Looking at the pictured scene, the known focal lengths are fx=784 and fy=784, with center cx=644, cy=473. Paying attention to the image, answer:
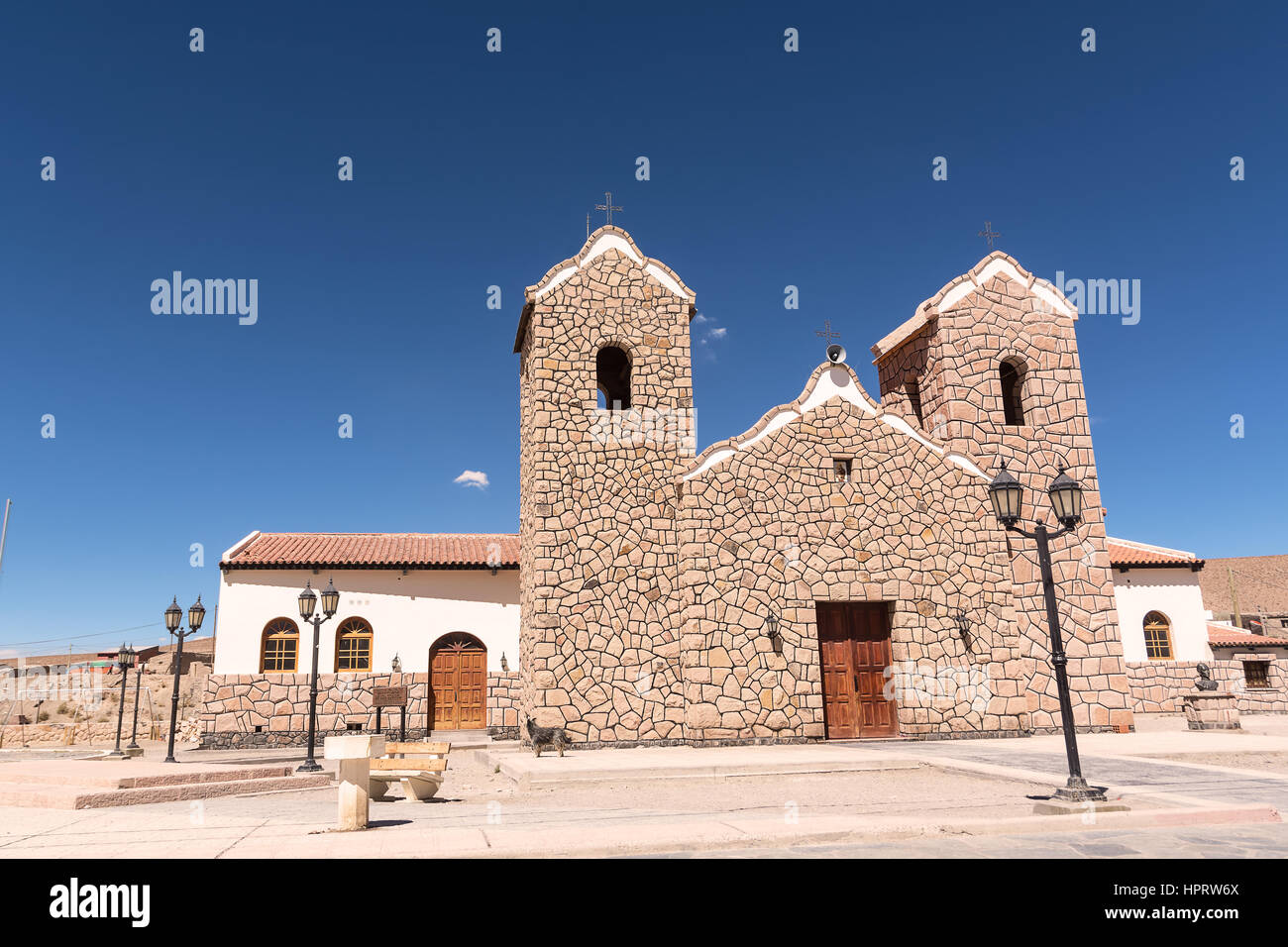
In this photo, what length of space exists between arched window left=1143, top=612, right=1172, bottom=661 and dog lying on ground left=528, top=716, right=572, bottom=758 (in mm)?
18128

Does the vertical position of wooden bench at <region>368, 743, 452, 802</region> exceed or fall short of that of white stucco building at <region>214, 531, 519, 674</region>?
it falls short

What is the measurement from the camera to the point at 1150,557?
2347 centimetres

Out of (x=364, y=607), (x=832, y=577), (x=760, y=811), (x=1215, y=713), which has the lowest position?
(x=1215, y=713)

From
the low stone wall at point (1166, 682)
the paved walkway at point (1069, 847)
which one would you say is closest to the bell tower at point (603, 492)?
the paved walkway at point (1069, 847)

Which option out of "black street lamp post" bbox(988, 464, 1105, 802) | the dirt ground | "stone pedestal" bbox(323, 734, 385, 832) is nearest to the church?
the dirt ground

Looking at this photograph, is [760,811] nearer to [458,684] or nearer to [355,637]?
[458,684]

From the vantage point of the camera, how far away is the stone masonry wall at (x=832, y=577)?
15109mm

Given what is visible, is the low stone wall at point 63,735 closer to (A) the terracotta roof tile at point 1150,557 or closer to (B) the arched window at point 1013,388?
(B) the arched window at point 1013,388

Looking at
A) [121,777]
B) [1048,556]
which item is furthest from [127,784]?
[1048,556]

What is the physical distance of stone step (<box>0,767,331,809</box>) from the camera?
367 inches

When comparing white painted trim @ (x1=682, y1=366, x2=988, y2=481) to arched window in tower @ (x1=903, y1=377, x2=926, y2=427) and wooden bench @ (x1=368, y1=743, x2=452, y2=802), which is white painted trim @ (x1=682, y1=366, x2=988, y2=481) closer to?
arched window in tower @ (x1=903, y1=377, x2=926, y2=427)

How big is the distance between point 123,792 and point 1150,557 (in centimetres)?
2567
